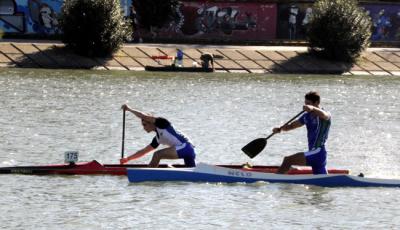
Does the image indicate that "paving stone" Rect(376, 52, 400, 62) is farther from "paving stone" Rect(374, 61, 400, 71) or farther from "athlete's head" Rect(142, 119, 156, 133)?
"athlete's head" Rect(142, 119, 156, 133)

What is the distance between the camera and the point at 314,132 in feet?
83.3

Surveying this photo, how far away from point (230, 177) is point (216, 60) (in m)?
37.7

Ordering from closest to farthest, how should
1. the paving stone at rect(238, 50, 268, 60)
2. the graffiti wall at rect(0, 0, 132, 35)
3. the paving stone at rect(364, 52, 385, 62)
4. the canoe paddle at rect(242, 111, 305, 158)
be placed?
the canoe paddle at rect(242, 111, 305, 158) → the paving stone at rect(238, 50, 268, 60) → the paving stone at rect(364, 52, 385, 62) → the graffiti wall at rect(0, 0, 132, 35)

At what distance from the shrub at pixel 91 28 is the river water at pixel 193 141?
269cm

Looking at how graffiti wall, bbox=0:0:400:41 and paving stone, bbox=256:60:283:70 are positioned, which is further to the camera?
graffiti wall, bbox=0:0:400:41

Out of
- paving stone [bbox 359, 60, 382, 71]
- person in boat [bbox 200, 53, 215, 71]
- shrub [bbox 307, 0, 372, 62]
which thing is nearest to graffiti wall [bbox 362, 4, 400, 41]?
shrub [bbox 307, 0, 372, 62]

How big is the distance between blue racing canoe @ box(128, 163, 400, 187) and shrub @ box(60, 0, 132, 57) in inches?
1420

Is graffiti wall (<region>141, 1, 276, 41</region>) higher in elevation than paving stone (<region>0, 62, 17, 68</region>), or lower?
higher

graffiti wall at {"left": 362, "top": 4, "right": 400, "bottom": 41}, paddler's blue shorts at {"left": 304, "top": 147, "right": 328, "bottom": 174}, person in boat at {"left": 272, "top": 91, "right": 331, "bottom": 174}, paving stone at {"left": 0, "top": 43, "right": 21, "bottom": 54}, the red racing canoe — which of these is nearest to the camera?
person in boat at {"left": 272, "top": 91, "right": 331, "bottom": 174}

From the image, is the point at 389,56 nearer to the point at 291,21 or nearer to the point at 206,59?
the point at 291,21

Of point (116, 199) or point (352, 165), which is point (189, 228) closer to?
point (116, 199)

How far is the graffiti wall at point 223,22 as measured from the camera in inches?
2908

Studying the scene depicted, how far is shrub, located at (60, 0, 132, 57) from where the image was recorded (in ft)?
201

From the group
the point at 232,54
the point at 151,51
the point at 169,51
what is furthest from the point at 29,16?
the point at 232,54
